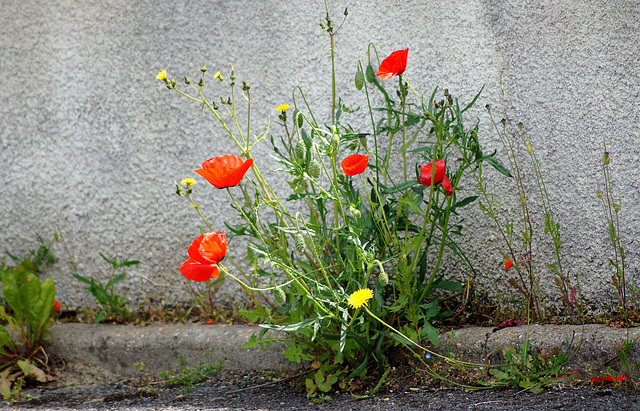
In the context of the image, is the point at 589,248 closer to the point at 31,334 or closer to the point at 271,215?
the point at 271,215

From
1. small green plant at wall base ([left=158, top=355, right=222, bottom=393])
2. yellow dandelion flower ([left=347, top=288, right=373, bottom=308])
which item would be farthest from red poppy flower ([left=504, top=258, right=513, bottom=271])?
small green plant at wall base ([left=158, top=355, right=222, bottom=393])

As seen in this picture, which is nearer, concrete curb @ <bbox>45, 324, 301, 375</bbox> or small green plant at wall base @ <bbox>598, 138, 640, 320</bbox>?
small green plant at wall base @ <bbox>598, 138, 640, 320</bbox>

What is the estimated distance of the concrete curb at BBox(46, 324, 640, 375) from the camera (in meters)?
1.36

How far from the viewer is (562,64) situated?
1.71m

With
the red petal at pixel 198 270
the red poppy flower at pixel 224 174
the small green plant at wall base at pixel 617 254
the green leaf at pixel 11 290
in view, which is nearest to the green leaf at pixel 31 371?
the green leaf at pixel 11 290

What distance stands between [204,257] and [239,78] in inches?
46.4

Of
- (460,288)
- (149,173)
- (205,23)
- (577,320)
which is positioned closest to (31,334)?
(149,173)

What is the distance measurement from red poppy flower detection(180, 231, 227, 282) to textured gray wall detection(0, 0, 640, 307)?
Result: 0.90 m

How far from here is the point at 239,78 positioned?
209cm

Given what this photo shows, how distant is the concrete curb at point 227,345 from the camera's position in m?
1.36

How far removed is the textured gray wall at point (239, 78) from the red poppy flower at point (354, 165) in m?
0.70

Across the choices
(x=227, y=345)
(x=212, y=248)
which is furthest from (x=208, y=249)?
(x=227, y=345)

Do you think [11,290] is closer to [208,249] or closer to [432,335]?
[208,249]

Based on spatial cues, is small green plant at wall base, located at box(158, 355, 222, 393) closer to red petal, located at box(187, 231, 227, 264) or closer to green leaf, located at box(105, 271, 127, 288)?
green leaf, located at box(105, 271, 127, 288)
